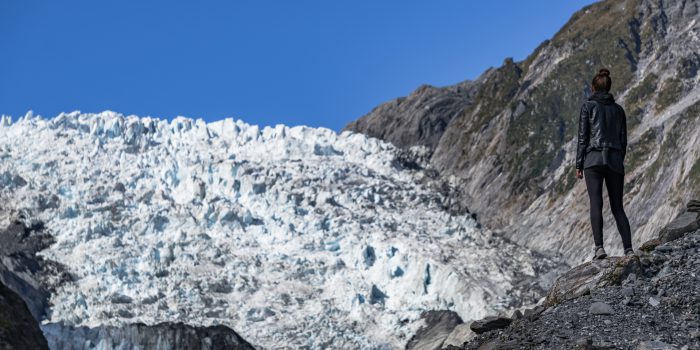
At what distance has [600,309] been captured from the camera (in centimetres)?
1069

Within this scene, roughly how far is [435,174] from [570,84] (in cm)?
985

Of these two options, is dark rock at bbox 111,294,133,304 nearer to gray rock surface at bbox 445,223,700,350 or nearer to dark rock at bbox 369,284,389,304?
dark rock at bbox 369,284,389,304

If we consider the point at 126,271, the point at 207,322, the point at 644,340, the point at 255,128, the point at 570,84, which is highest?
the point at 255,128

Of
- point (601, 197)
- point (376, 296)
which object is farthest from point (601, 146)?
point (376, 296)

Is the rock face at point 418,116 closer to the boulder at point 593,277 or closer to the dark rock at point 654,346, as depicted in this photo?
the boulder at point 593,277

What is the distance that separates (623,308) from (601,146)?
2.34m

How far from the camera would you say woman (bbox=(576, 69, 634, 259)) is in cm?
1248

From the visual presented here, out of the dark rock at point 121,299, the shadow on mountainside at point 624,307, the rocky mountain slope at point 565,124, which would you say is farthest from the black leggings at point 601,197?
the dark rock at point 121,299

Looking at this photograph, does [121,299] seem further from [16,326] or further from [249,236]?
[16,326]

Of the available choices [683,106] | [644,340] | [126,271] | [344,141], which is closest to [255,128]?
[344,141]

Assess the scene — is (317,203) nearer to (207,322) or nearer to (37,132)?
(207,322)

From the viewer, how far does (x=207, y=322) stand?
175ft

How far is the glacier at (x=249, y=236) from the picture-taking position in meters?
53.9

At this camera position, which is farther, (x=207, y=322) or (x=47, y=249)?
(x=47, y=249)
